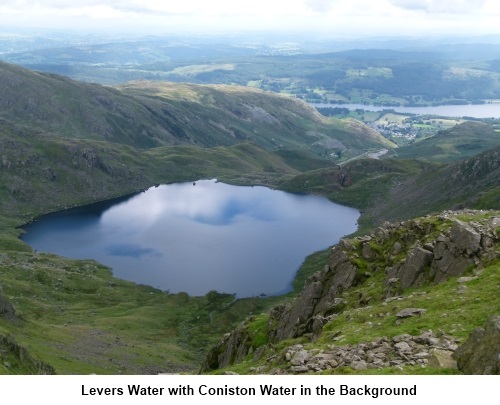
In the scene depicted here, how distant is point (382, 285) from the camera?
1941 inches

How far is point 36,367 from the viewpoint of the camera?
67.0 m

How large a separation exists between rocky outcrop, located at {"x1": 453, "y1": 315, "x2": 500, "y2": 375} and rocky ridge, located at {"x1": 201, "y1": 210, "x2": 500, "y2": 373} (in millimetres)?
1478

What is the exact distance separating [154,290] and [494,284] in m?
135

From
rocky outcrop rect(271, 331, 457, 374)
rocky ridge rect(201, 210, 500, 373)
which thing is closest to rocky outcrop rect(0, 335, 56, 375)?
rocky ridge rect(201, 210, 500, 373)

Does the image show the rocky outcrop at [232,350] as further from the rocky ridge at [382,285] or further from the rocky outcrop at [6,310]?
the rocky outcrop at [6,310]

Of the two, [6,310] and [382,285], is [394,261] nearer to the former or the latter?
[382,285]

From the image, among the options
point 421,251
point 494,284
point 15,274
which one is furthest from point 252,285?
point 494,284

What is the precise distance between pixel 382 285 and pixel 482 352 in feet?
83.3

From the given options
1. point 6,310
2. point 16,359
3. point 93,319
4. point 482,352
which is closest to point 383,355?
point 482,352

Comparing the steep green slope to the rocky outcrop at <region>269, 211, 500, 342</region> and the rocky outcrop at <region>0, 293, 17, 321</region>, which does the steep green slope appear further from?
the rocky outcrop at <region>269, 211, 500, 342</region>

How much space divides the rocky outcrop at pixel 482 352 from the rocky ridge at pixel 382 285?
58.2 inches

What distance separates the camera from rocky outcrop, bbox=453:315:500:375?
76.1 feet

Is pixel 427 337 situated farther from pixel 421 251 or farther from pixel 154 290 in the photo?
pixel 154 290

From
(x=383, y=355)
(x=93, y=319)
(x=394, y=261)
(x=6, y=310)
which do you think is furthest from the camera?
(x=93, y=319)
